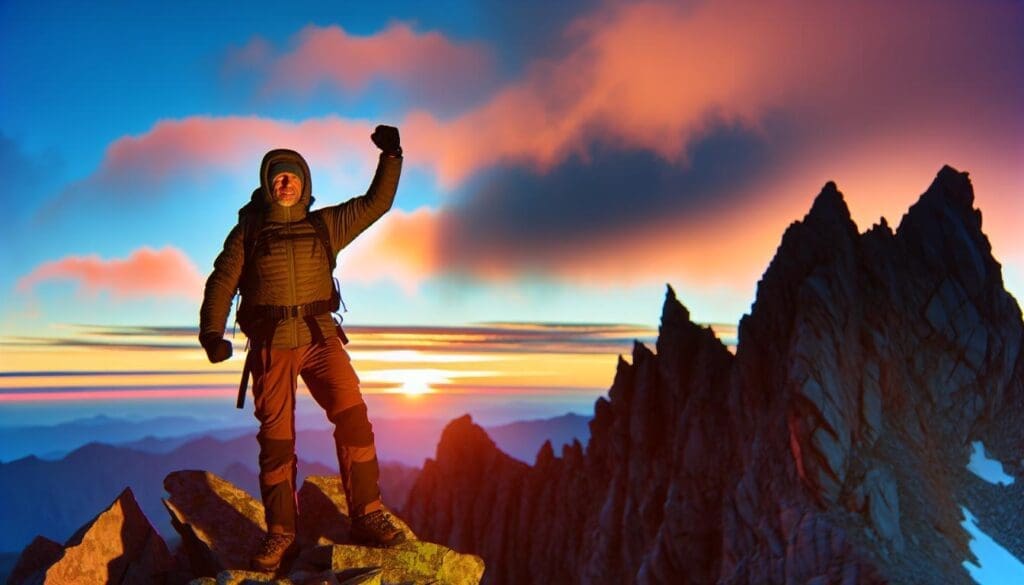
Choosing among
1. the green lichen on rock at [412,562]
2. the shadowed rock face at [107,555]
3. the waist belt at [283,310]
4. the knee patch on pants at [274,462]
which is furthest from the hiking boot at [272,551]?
the waist belt at [283,310]

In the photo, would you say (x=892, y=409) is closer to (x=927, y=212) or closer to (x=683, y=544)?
(x=683, y=544)

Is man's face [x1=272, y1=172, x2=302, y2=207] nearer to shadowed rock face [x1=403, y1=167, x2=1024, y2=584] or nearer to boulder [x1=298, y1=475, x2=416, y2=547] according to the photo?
boulder [x1=298, y1=475, x2=416, y2=547]

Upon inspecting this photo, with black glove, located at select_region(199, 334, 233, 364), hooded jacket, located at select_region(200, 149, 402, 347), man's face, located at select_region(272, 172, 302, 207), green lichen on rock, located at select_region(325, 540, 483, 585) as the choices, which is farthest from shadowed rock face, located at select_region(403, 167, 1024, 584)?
man's face, located at select_region(272, 172, 302, 207)

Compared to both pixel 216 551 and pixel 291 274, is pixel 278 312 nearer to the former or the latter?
pixel 291 274

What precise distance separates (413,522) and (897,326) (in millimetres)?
80629

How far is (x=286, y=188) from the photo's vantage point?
12.1 metres

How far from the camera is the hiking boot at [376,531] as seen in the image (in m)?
12.6

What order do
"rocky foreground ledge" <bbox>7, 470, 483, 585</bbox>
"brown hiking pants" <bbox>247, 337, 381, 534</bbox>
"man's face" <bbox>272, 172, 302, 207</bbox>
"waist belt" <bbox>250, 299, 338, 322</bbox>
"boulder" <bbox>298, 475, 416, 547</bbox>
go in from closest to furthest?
"rocky foreground ledge" <bbox>7, 470, 483, 585</bbox> → "man's face" <bbox>272, 172, 302, 207</bbox> → "waist belt" <bbox>250, 299, 338, 322</bbox> → "brown hiking pants" <bbox>247, 337, 381, 534</bbox> → "boulder" <bbox>298, 475, 416, 547</bbox>

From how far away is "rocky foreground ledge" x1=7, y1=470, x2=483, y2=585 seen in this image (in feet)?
39.4

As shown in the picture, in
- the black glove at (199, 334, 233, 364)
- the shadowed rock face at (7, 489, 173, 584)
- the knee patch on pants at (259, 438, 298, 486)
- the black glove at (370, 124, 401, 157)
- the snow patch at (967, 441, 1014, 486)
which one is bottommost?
the snow patch at (967, 441, 1014, 486)

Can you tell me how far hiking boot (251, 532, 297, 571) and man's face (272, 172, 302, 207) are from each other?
544 cm

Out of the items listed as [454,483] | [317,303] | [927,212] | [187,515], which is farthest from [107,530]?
[454,483]

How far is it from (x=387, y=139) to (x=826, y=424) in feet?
184

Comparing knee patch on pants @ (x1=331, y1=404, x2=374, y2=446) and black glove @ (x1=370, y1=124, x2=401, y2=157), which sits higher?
black glove @ (x1=370, y1=124, x2=401, y2=157)
